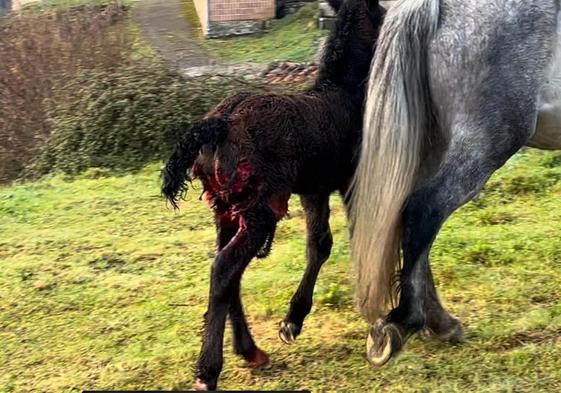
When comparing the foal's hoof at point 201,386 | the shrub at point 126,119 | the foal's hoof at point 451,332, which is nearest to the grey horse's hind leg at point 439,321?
the foal's hoof at point 451,332

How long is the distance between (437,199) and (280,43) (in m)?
11.3

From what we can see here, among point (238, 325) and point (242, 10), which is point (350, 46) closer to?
point (238, 325)

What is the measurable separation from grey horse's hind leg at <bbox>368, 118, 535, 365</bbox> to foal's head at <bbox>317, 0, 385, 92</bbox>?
1.84ft

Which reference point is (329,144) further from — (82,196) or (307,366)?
(82,196)

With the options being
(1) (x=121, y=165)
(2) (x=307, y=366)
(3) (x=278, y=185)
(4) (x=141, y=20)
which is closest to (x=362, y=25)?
(3) (x=278, y=185)

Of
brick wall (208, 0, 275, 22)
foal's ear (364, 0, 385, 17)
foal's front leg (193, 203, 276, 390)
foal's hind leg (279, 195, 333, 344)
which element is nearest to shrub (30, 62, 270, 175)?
foal's hind leg (279, 195, 333, 344)

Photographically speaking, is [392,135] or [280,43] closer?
[392,135]

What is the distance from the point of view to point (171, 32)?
676 inches

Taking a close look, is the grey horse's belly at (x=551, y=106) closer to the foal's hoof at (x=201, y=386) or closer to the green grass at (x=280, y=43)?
the foal's hoof at (x=201, y=386)

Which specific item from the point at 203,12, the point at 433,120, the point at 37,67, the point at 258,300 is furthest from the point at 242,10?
the point at 433,120

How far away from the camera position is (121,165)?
8766 millimetres

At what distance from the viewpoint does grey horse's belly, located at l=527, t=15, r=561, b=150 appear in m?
3.62

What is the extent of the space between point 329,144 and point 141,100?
17.8 ft

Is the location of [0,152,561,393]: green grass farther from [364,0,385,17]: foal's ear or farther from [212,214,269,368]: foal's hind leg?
[364,0,385,17]: foal's ear
